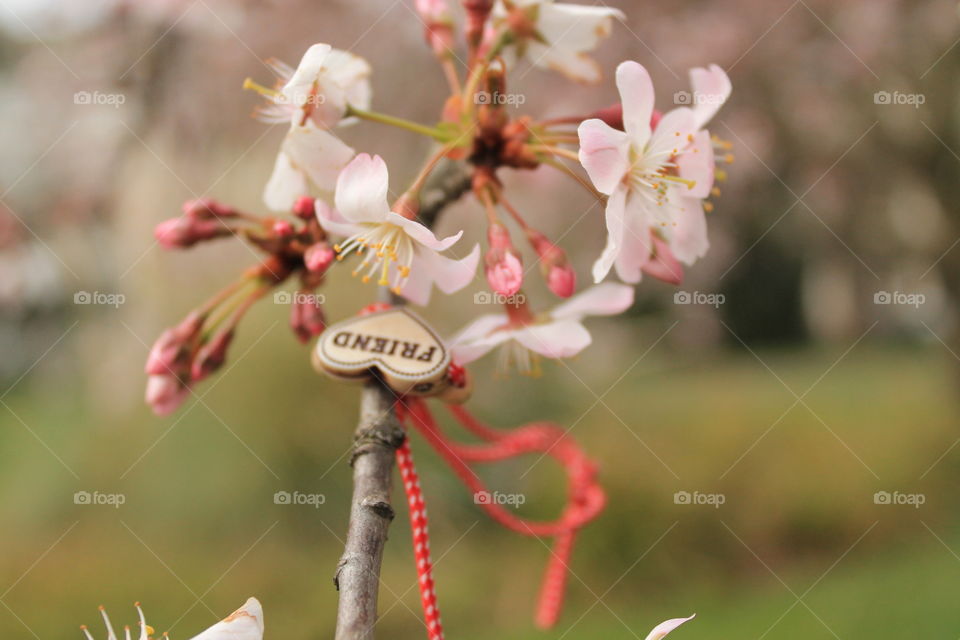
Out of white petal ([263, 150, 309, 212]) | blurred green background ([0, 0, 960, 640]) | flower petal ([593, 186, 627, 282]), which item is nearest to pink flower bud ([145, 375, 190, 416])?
white petal ([263, 150, 309, 212])

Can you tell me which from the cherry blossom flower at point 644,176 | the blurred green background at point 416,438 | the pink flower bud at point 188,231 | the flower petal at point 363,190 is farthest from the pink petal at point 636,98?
the blurred green background at point 416,438

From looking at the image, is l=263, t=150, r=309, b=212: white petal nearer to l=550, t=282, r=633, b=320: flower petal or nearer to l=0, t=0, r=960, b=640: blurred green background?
l=550, t=282, r=633, b=320: flower petal

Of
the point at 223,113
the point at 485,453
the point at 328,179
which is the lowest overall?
the point at 485,453

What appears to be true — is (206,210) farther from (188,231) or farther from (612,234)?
(612,234)

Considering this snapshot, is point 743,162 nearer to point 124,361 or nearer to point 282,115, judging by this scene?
point 124,361

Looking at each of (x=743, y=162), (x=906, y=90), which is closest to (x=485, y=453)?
(x=906, y=90)

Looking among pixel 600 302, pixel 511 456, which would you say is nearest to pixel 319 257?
pixel 600 302
